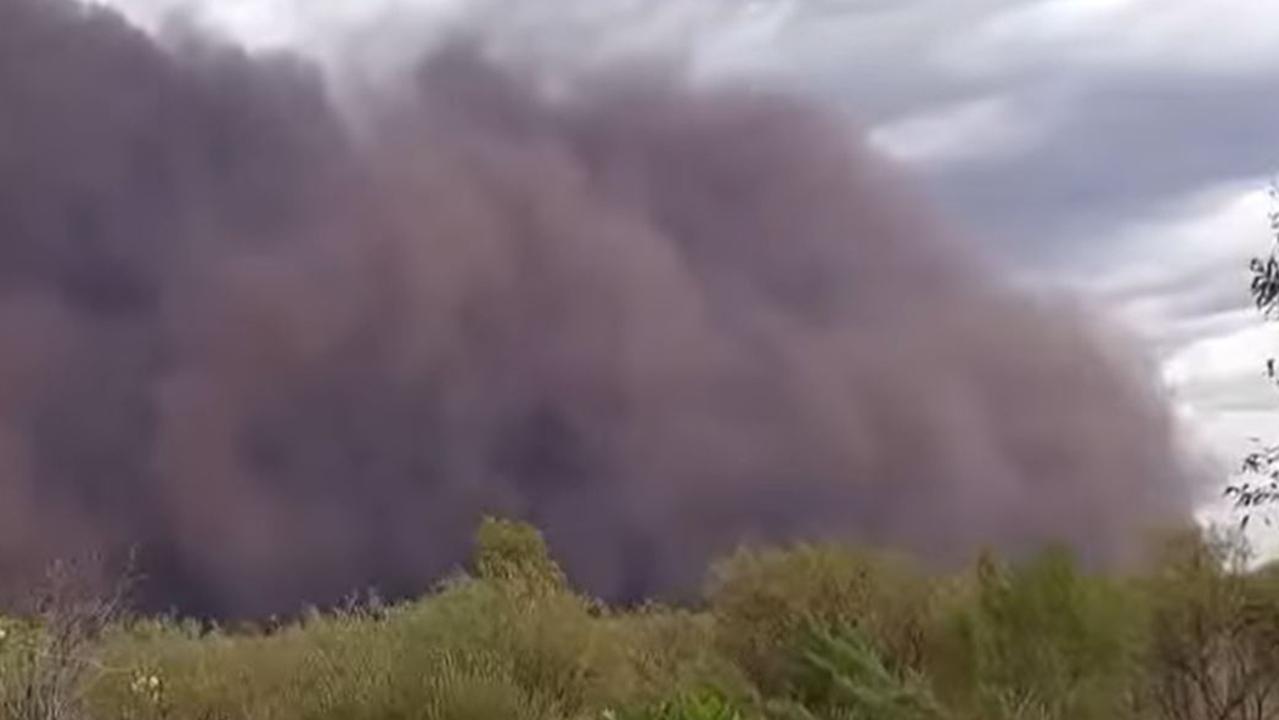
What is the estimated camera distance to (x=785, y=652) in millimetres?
21375

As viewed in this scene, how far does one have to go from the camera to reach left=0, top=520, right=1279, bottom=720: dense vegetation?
20.7 meters

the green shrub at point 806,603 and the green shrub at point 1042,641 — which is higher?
the green shrub at point 806,603

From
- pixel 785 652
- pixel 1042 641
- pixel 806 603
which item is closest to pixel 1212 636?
pixel 806 603

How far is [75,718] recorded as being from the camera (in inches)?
920

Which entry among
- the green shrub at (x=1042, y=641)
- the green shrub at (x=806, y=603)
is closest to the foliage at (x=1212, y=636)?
the green shrub at (x=1042, y=641)

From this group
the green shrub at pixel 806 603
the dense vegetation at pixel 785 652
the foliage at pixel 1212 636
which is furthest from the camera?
the foliage at pixel 1212 636

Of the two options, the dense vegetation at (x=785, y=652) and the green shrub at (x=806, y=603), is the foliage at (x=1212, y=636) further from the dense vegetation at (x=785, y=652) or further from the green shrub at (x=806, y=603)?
the green shrub at (x=806, y=603)

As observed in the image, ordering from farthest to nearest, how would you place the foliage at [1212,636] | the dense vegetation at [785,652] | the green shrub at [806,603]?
1. the foliage at [1212,636]
2. the green shrub at [806,603]
3. the dense vegetation at [785,652]

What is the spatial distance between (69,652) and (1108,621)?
1061 centimetres

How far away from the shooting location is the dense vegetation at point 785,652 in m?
20.7

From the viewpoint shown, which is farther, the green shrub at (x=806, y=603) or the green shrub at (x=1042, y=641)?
the green shrub at (x=806, y=603)

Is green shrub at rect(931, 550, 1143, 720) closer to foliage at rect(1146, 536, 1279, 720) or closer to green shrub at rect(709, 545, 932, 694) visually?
green shrub at rect(709, 545, 932, 694)

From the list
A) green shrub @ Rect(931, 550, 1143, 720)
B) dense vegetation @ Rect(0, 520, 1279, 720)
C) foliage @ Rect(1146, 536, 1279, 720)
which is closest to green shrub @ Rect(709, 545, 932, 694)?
dense vegetation @ Rect(0, 520, 1279, 720)

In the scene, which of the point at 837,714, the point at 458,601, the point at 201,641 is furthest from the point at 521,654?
the point at 201,641
